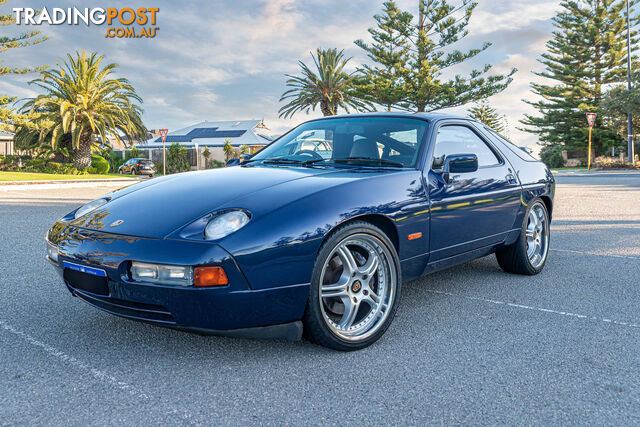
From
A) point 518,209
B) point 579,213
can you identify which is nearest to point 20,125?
point 579,213

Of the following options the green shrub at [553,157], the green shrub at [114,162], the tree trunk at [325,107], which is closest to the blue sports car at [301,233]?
the green shrub at [114,162]

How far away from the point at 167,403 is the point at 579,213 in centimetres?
880

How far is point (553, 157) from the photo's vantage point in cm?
4112

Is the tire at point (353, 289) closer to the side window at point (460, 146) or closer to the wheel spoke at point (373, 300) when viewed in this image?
the wheel spoke at point (373, 300)

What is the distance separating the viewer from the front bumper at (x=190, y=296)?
99.0 inches

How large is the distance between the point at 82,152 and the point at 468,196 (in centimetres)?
3110

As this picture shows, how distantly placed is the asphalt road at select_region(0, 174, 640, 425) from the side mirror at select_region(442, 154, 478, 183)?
969mm

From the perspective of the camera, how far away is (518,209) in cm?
450

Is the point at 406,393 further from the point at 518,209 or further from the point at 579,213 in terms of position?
the point at 579,213

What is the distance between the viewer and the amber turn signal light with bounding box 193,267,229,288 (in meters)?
2.50

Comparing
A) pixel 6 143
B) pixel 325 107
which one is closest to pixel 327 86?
pixel 325 107

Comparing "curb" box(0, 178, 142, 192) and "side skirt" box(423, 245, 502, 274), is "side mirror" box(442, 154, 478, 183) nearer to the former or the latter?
"side skirt" box(423, 245, 502, 274)

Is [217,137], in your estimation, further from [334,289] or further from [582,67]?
[334,289]

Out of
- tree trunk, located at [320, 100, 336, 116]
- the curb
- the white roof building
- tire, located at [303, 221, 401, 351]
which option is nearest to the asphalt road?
tire, located at [303, 221, 401, 351]
